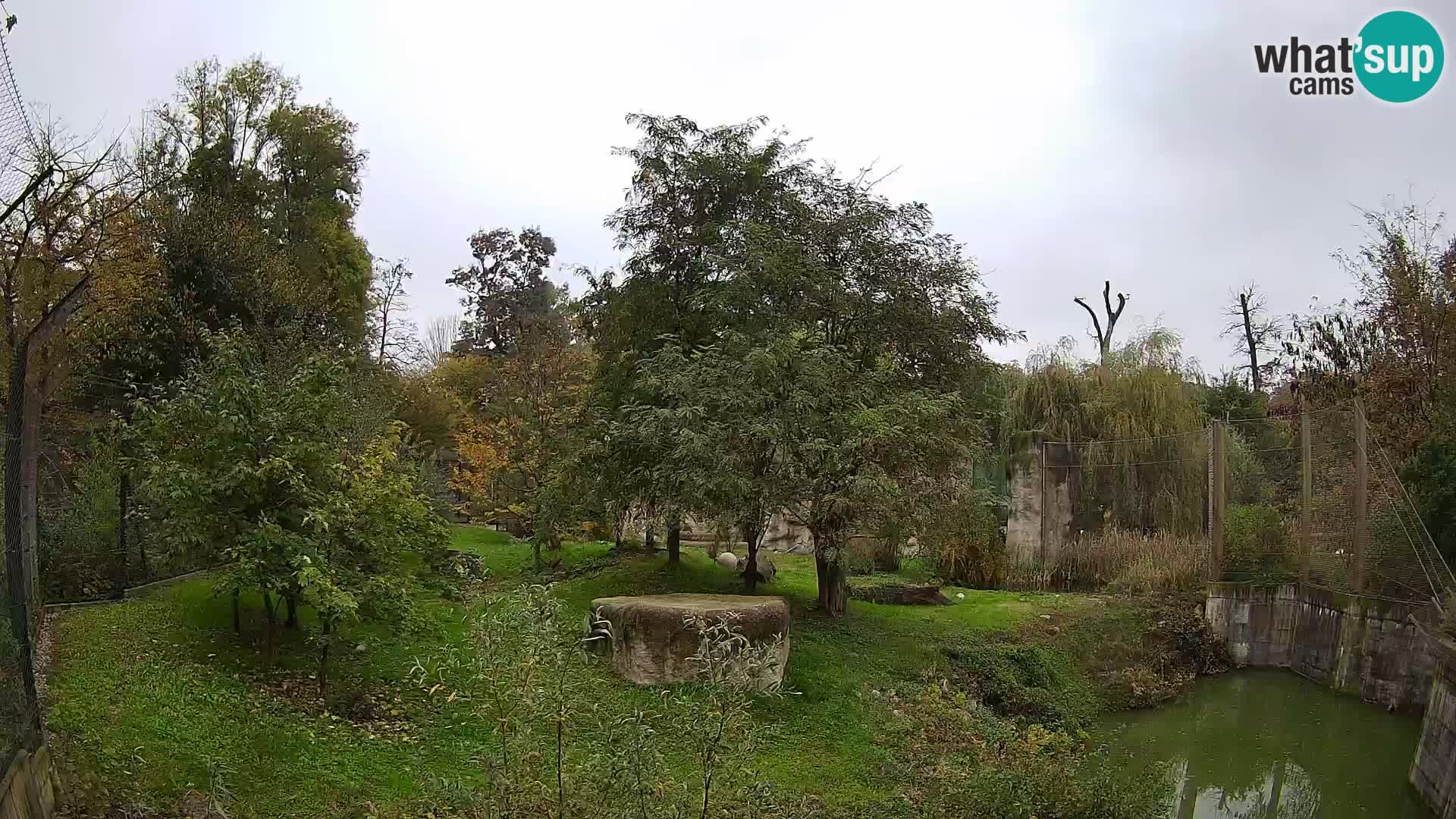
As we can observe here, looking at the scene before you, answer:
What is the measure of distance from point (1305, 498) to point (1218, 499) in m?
1.36

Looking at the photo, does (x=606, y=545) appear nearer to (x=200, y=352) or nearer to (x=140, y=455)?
(x=200, y=352)

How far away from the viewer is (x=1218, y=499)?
13281mm

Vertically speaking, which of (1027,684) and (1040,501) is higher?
(1040,501)

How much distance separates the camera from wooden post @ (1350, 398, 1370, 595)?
10.8m

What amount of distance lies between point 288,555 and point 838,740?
4.69 metres

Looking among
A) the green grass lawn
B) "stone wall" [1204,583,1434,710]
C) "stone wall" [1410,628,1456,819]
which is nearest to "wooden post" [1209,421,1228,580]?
"stone wall" [1204,583,1434,710]

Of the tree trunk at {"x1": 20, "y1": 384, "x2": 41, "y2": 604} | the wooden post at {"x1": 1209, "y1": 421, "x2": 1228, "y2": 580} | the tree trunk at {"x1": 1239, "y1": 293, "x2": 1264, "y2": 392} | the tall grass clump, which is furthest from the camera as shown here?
the tree trunk at {"x1": 1239, "y1": 293, "x2": 1264, "y2": 392}

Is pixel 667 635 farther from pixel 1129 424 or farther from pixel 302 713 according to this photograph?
pixel 1129 424

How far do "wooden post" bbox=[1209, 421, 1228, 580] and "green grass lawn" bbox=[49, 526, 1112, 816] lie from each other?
13.9 ft

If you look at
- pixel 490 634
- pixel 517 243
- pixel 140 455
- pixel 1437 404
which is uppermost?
pixel 517 243

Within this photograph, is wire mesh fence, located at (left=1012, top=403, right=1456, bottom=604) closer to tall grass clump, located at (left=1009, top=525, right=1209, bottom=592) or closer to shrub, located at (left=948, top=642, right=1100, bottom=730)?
tall grass clump, located at (left=1009, top=525, right=1209, bottom=592)

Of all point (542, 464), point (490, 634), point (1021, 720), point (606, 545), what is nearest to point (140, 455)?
point (490, 634)

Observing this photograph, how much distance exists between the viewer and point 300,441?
7.59m

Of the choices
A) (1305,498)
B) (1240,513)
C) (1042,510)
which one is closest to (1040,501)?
(1042,510)
